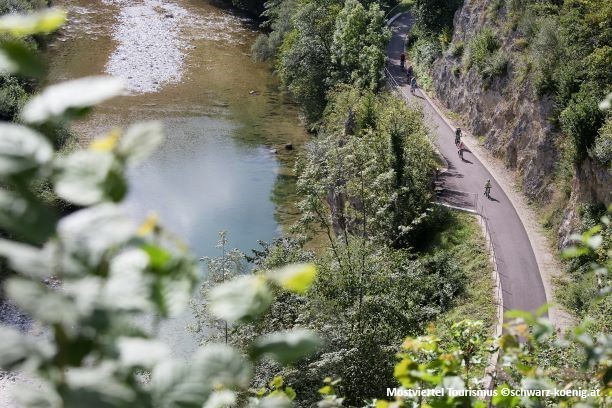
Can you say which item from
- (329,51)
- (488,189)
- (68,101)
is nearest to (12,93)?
(329,51)

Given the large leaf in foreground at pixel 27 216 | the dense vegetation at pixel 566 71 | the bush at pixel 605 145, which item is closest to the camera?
the large leaf in foreground at pixel 27 216

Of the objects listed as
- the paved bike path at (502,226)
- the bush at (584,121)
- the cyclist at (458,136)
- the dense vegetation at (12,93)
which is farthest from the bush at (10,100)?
the bush at (584,121)

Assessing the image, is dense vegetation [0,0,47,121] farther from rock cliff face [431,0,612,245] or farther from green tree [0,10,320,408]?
green tree [0,10,320,408]

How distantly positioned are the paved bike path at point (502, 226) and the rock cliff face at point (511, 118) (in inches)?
48.5

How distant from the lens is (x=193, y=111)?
142 ft

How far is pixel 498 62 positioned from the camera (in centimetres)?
3203

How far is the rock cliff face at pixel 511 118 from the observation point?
24.3 meters

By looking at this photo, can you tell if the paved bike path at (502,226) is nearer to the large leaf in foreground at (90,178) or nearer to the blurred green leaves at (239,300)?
the blurred green leaves at (239,300)

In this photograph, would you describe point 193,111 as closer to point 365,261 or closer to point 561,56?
point 561,56

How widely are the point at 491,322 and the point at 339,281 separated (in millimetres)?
5750

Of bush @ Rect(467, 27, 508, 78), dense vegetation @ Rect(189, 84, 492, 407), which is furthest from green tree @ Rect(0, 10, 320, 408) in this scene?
bush @ Rect(467, 27, 508, 78)

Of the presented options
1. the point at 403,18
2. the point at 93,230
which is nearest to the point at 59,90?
the point at 93,230

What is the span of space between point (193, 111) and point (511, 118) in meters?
21.3

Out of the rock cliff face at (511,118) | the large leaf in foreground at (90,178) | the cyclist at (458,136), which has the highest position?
the large leaf in foreground at (90,178)
